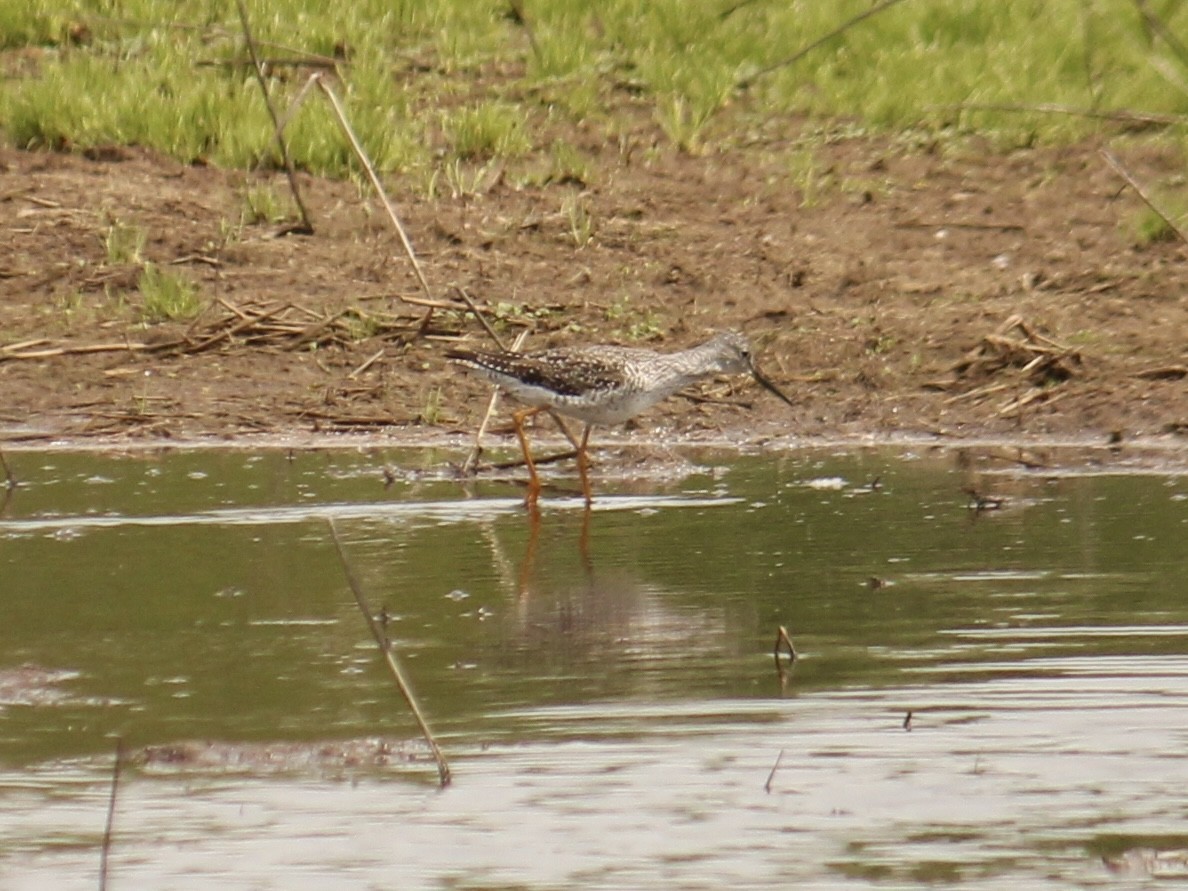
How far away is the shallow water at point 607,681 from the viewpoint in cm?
508

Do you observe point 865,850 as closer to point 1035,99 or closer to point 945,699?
point 945,699

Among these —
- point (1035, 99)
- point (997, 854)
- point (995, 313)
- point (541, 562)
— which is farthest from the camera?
point (1035, 99)

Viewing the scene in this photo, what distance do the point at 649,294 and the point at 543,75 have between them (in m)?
2.52

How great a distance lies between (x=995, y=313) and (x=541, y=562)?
4103 millimetres

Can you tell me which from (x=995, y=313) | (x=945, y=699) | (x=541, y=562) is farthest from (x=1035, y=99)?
(x=945, y=699)

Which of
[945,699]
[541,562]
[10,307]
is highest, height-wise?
[945,699]

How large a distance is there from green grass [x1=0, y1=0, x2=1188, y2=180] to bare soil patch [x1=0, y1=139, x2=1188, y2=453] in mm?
262

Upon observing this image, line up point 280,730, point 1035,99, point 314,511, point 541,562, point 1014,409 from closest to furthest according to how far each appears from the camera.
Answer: point 280,730
point 541,562
point 314,511
point 1014,409
point 1035,99

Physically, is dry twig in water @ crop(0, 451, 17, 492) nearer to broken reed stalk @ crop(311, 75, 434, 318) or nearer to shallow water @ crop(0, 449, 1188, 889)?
shallow water @ crop(0, 449, 1188, 889)

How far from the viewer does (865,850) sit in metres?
5.03

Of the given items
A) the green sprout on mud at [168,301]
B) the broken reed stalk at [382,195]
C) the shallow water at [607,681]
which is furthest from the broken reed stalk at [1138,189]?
the green sprout on mud at [168,301]

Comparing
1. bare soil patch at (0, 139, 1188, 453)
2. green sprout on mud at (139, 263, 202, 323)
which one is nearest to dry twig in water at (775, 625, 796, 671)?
bare soil patch at (0, 139, 1188, 453)

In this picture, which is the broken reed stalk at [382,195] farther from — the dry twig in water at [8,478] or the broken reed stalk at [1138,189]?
the broken reed stalk at [1138,189]

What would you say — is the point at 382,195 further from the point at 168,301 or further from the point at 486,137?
the point at 486,137
